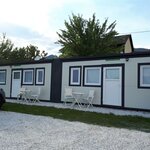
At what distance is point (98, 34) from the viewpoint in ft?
96.4

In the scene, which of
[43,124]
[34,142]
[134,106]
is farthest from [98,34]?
[34,142]

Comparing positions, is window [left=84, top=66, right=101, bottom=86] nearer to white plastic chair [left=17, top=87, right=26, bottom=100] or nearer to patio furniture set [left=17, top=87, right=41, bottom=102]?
patio furniture set [left=17, top=87, right=41, bottom=102]

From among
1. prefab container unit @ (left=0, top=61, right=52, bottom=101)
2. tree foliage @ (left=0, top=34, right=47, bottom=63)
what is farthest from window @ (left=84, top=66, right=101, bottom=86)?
tree foliage @ (left=0, top=34, right=47, bottom=63)

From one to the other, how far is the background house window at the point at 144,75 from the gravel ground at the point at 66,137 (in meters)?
4.88

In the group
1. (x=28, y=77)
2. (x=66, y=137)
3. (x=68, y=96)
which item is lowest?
(x=66, y=137)

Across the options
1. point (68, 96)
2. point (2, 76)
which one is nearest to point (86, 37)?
point (2, 76)

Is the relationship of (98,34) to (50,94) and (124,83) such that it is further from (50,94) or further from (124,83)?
(124,83)

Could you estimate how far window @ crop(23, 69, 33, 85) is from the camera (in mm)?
17094

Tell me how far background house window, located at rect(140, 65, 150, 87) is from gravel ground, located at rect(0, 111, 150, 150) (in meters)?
4.88

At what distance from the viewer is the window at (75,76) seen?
47.8 ft

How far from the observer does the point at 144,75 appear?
12.1 meters

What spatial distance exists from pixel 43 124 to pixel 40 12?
27.4 feet

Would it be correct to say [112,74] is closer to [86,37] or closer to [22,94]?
[22,94]

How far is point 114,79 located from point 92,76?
1.40 meters
